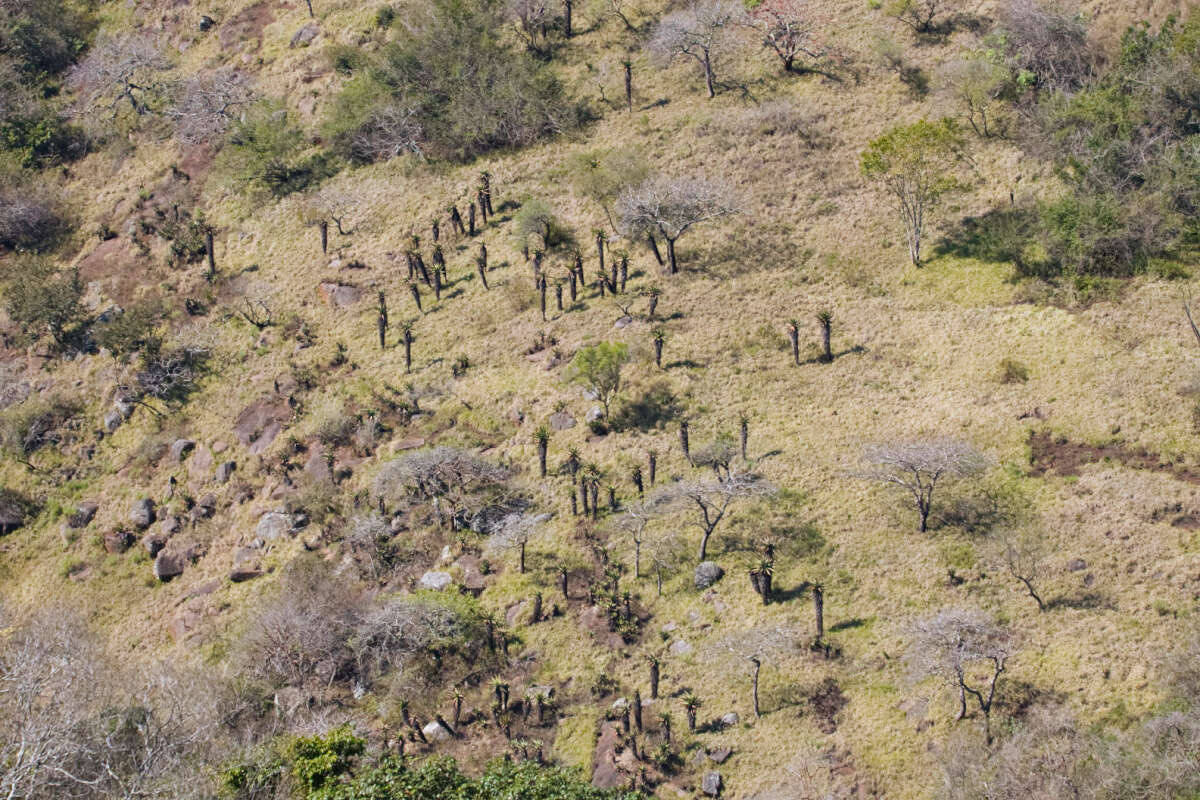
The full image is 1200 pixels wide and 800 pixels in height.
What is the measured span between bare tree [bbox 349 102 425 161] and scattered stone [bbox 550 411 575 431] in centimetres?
3141

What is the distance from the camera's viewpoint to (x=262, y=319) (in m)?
70.6

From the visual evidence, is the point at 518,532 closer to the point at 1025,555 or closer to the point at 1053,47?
the point at 1025,555

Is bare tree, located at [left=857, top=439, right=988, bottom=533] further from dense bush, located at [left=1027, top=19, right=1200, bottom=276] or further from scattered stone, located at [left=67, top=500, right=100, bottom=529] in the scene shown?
scattered stone, located at [left=67, top=500, right=100, bottom=529]

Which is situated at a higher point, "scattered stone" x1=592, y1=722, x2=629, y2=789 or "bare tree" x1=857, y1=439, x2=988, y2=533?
"bare tree" x1=857, y1=439, x2=988, y2=533

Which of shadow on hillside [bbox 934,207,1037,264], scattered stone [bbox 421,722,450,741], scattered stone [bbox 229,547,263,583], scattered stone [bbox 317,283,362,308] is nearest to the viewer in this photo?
scattered stone [bbox 421,722,450,741]

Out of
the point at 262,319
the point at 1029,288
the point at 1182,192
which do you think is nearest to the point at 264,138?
the point at 262,319

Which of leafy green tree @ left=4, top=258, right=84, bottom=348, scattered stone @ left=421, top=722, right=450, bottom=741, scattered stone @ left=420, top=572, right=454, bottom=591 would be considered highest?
leafy green tree @ left=4, top=258, right=84, bottom=348

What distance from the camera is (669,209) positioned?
66000mm

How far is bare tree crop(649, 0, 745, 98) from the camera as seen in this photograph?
80500 mm

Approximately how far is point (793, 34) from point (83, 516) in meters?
61.9

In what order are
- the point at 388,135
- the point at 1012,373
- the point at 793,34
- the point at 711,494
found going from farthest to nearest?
the point at 793,34
the point at 388,135
the point at 1012,373
the point at 711,494

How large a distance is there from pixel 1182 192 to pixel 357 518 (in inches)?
2003

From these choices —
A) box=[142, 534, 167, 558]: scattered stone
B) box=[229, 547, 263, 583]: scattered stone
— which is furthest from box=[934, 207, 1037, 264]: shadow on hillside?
box=[142, 534, 167, 558]: scattered stone

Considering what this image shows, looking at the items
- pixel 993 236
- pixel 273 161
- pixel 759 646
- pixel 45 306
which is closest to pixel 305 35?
pixel 273 161
